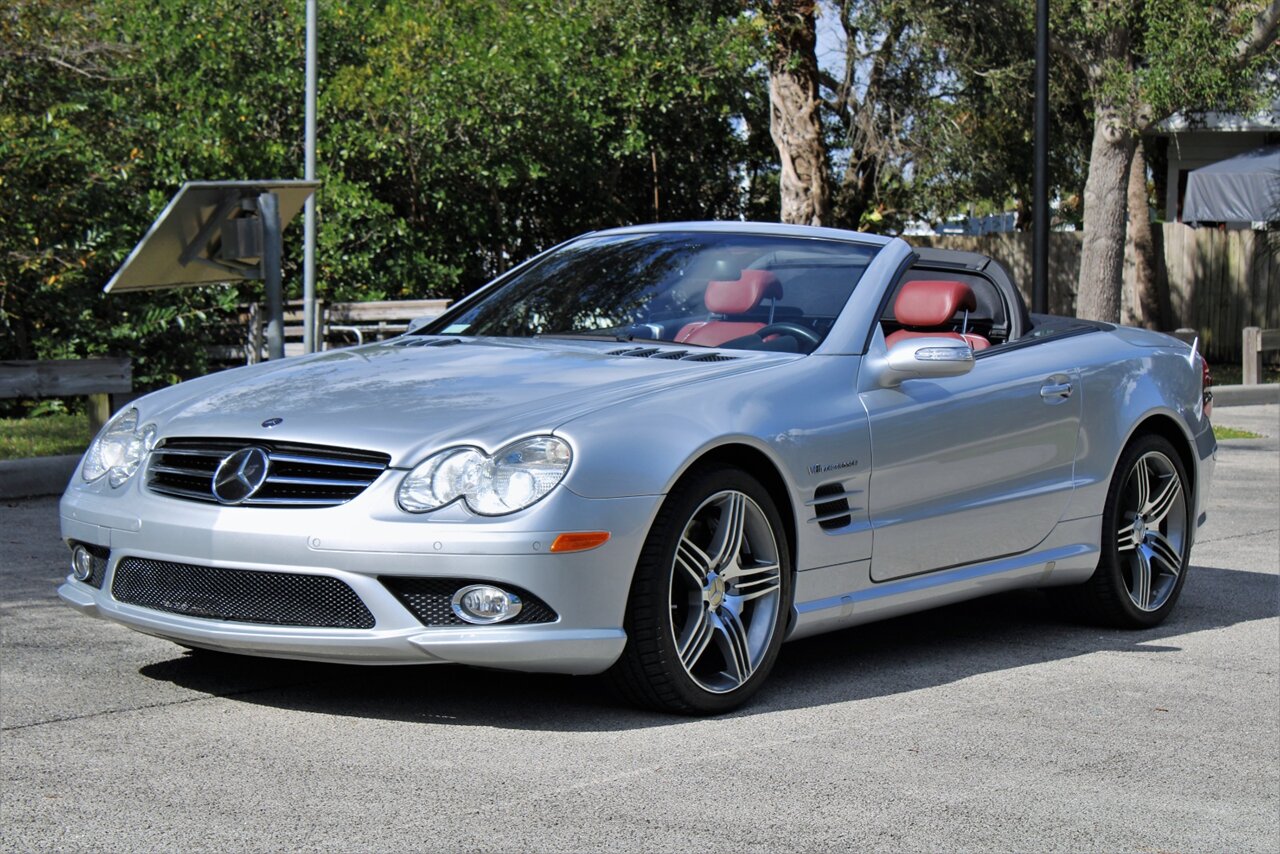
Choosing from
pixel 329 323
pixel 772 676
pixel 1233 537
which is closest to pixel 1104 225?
pixel 329 323

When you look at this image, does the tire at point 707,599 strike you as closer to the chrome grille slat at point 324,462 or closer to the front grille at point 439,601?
the front grille at point 439,601

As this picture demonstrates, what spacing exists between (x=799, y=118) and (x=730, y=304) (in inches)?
557

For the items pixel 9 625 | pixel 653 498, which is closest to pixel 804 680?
pixel 653 498

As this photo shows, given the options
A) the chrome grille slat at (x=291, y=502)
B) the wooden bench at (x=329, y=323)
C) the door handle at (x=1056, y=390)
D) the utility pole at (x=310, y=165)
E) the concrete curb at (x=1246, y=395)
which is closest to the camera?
the chrome grille slat at (x=291, y=502)

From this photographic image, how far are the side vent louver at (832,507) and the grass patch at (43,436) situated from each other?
24.7ft

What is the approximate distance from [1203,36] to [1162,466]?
12693mm

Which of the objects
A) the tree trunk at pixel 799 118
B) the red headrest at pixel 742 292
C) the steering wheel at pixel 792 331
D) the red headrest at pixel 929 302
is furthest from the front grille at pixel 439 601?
the tree trunk at pixel 799 118

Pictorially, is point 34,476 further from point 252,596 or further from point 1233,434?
point 1233,434

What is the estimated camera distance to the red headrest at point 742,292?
6492 millimetres

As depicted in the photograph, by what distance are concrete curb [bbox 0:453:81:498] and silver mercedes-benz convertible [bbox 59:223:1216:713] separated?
14.8 ft

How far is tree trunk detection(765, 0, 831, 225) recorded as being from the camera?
2008 cm

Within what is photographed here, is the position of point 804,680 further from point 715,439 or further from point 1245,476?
point 1245,476

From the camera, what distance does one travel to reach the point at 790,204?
20312mm

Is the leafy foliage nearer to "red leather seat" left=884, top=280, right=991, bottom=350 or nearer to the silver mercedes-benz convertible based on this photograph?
"red leather seat" left=884, top=280, right=991, bottom=350
